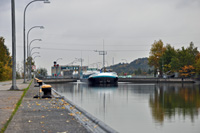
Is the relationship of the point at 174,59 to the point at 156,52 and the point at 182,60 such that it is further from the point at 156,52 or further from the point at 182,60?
the point at 156,52

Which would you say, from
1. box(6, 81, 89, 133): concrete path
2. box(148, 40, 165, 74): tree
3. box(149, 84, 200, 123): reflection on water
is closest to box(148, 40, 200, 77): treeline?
box(148, 40, 165, 74): tree

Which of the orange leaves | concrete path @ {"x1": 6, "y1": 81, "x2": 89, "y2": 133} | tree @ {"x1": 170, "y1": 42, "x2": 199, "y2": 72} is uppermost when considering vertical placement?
tree @ {"x1": 170, "y1": 42, "x2": 199, "y2": 72}

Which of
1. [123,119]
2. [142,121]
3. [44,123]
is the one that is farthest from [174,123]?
[44,123]

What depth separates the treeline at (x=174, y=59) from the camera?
368 ft

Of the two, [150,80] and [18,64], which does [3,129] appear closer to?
[150,80]

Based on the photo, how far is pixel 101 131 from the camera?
1040 cm

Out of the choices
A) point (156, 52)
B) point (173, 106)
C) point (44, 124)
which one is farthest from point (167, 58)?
point (44, 124)

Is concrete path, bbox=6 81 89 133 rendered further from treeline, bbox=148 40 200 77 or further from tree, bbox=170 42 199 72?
tree, bbox=170 42 199 72

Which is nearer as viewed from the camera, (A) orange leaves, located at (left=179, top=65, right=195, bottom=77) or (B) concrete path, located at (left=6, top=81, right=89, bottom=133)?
(B) concrete path, located at (left=6, top=81, right=89, bottom=133)

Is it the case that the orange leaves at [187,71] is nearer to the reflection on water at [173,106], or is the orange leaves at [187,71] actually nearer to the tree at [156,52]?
the tree at [156,52]

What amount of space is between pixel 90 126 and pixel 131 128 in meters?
2.10

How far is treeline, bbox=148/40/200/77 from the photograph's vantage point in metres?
112

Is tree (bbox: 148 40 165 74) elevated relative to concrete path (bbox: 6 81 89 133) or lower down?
elevated

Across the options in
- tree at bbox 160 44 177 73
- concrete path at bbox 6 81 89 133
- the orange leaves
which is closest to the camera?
concrete path at bbox 6 81 89 133
